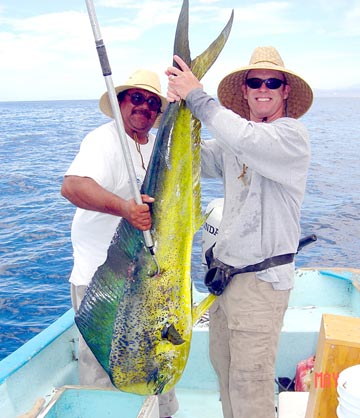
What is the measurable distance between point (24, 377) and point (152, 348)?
1350 mm

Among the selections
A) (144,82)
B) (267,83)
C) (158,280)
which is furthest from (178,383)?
(267,83)

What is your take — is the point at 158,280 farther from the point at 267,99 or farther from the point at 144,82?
the point at 144,82

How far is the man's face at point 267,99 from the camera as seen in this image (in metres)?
2.36

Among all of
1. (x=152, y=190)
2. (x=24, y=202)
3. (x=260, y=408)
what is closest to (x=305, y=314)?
(x=260, y=408)

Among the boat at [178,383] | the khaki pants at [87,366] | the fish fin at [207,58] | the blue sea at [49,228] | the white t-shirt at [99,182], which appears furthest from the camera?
the blue sea at [49,228]

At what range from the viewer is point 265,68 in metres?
2.30

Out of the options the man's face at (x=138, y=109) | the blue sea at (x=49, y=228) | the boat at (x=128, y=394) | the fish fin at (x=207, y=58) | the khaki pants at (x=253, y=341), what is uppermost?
the fish fin at (x=207, y=58)

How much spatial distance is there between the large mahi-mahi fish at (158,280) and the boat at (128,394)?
0.92ft

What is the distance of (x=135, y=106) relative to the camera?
8.95ft

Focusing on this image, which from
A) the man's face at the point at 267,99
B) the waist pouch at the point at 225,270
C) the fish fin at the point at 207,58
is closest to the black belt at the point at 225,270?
the waist pouch at the point at 225,270

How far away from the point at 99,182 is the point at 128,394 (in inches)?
42.8

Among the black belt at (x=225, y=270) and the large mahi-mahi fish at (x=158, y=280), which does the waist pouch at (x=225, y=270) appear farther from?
the large mahi-mahi fish at (x=158, y=280)

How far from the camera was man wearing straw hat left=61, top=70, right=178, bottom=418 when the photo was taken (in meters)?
2.41

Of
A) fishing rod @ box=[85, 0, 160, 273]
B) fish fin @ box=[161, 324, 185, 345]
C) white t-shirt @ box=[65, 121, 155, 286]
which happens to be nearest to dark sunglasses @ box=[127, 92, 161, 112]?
white t-shirt @ box=[65, 121, 155, 286]
